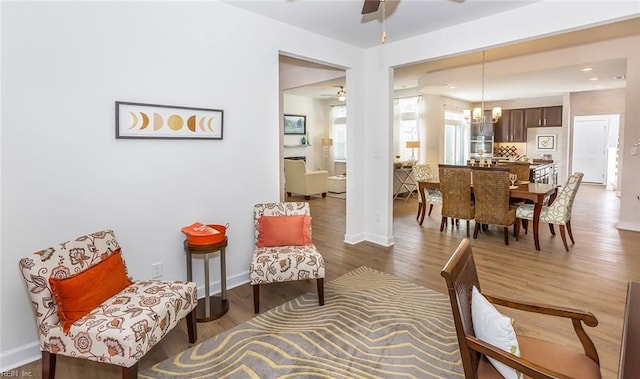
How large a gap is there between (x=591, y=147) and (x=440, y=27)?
8.82 m

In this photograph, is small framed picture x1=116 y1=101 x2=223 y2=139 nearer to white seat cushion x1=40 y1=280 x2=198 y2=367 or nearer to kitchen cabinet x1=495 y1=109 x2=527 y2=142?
white seat cushion x1=40 y1=280 x2=198 y2=367

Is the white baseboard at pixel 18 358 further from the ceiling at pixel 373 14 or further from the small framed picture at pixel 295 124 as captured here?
the small framed picture at pixel 295 124

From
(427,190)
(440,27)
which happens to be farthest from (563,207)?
(440,27)

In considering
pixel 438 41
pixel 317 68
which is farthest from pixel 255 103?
pixel 317 68

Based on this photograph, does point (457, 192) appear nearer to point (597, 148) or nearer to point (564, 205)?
point (564, 205)

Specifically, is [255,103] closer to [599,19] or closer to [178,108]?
[178,108]

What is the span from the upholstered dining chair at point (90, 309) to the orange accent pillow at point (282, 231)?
1.04m

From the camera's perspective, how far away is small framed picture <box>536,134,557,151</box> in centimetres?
1003

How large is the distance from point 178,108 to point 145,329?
1.71 metres

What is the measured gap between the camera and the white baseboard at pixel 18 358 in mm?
2125

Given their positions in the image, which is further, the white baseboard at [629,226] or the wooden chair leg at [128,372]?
the white baseboard at [629,226]

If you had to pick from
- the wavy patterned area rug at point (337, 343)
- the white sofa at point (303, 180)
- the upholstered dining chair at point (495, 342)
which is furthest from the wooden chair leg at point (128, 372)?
the white sofa at point (303, 180)

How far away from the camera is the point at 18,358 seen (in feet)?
7.21

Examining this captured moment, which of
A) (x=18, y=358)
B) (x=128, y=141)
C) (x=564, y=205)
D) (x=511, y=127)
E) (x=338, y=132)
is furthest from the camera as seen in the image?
(x=338, y=132)
